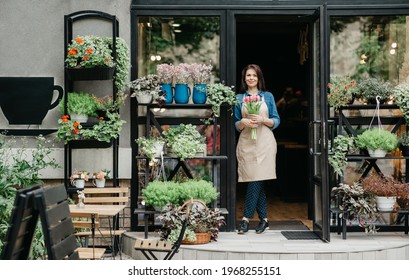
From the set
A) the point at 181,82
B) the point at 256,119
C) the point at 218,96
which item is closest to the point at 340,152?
the point at 256,119

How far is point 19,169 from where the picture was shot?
24.8ft

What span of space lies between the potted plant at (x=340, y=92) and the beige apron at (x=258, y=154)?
806mm

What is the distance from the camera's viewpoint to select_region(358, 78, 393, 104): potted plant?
8.57 metres

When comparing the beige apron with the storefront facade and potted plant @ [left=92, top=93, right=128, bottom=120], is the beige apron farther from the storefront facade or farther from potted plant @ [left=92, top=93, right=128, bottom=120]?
potted plant @ [left=92, top=93, right=128, bottom=120]

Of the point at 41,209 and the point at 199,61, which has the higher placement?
the point at 199,61

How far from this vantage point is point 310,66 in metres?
9.08

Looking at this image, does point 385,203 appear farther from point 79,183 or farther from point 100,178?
point 79,183

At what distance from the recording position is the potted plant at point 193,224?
7.61 m

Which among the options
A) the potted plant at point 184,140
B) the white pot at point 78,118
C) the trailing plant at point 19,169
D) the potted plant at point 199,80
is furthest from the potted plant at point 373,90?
the trailing plant at point 19,169

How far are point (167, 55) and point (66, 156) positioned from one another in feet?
5.83

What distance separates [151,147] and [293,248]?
6.47ft

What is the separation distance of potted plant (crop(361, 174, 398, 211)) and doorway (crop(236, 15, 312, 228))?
1.20 m
